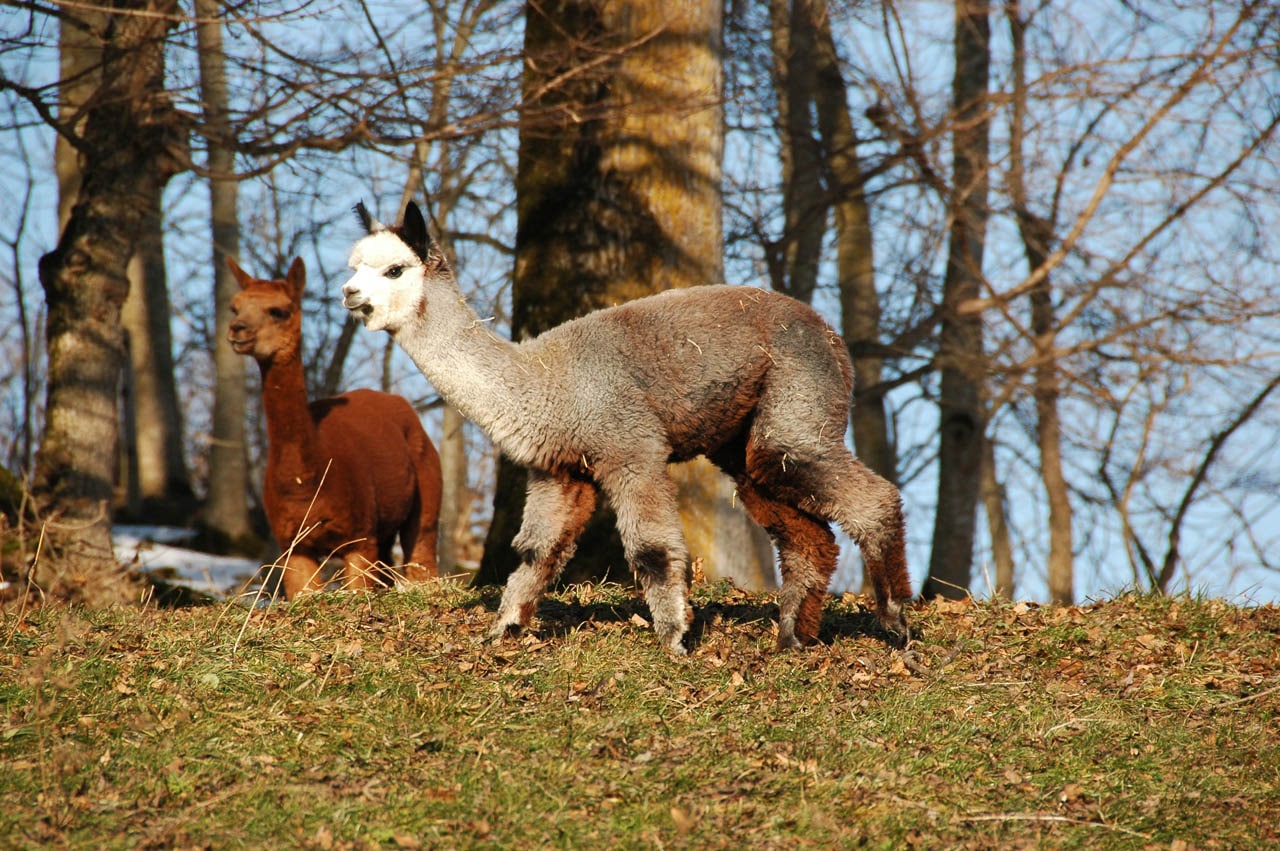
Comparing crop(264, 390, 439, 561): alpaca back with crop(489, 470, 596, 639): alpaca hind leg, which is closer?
crop(489, 470, 596, 639): alpaca hind leg

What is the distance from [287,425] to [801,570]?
12.3 ft

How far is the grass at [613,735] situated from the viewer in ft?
13.2

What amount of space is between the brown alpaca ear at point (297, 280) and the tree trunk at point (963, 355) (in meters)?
7.66

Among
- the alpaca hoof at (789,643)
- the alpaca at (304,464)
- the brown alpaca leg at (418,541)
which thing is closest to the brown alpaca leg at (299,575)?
the alpaca at (304,464)

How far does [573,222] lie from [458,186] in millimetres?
6164

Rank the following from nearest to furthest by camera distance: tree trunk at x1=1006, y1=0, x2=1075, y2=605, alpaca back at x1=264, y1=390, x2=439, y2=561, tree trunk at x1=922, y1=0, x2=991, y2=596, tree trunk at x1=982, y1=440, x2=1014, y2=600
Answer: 1. alpaca back at x1=264, y1=390, x2=439, y2=561
2. tree trunk at x1=1006, y1=0, x2=1075, y2=605
3. tree trunk at x1=922, y1=0, x2=991, y2=596
4. tree trunk at x1=982, y1=440, x2=1014, y2=600

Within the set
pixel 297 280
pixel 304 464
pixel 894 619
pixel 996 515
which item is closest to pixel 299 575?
pixel 304 464

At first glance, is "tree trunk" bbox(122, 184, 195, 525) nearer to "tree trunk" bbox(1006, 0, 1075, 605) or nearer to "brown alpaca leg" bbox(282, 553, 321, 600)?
"brown alpaca leg" bbox(282, 553, 321, 600)

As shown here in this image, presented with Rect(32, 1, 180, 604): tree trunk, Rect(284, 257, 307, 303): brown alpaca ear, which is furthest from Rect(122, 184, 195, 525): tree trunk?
Rect(284, 257, 307, 303): brown alpaca ear

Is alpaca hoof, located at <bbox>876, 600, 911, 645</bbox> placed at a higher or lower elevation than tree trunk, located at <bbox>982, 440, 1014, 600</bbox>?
lower

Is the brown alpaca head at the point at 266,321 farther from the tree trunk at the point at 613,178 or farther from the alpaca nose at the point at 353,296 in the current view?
the alpaca nose at the point at 353,296

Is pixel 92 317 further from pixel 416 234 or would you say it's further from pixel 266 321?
pixel 416 234

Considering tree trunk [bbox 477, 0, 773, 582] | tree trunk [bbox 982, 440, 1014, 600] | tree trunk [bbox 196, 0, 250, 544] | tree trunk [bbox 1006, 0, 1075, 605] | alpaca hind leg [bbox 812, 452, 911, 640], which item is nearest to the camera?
alpaca hind leg [bbox 812, 452, 911, 640]

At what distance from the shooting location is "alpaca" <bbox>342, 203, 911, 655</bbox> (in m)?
5.53
